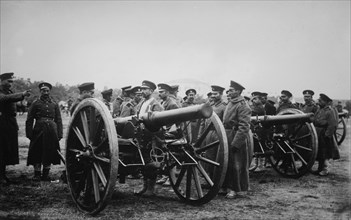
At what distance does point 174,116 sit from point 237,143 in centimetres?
168

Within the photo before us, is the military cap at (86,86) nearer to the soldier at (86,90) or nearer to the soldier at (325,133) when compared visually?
the soldier at (86,90)

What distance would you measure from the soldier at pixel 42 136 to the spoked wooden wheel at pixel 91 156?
1.86m

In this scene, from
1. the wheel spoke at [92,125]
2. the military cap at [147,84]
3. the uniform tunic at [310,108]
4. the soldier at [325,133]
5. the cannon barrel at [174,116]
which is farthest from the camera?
the uniform tunic at [310,108]

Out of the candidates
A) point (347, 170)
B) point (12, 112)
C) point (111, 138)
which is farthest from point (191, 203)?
point (347, 170)

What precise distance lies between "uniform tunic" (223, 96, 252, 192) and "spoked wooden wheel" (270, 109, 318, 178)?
1.83 m

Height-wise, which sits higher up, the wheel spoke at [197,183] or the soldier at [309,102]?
the soldier at [309,102]

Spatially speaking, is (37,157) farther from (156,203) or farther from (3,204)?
(156,203)

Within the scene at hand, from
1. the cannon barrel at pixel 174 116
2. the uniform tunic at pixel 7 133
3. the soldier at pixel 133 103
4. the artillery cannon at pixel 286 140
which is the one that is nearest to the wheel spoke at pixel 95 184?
the cannon barrel at pixel 174 116

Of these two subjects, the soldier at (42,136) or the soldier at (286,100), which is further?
the soldier at (286,100)

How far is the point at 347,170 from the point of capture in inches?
328

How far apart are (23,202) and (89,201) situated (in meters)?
1.10

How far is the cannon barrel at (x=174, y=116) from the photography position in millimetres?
3859

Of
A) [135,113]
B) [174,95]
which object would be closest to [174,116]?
[135,113]

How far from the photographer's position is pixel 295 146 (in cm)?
729
